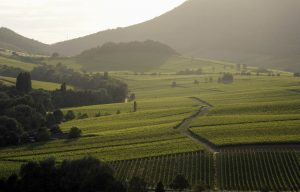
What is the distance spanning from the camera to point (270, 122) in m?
104

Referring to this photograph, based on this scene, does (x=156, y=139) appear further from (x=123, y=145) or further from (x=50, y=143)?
(x=50, y=143)

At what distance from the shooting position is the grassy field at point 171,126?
3511 inches

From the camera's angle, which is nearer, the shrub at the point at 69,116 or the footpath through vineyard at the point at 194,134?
the footpath through vineyard at the point at 194,134

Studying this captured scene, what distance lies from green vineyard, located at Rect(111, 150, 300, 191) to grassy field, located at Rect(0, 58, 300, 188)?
2.94 meters

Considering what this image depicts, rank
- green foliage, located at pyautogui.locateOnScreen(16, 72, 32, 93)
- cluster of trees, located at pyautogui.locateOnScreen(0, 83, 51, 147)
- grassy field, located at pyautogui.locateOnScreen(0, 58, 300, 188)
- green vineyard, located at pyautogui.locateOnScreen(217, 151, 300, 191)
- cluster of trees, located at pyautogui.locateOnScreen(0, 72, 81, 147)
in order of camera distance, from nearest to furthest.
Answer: green vineyard, located at pyautogui.locateOnScreen(217, 151, 300, 191)
grassy field, located at pyautogui.locateOnScreen(0, 58, 300, 188)
cluster of trees, located at pyautogui.locateOnScreen(0, 83, 51, 147)
cluster of trees, located at pyautogui.locateOnScreen(0, 72, 81, 147)
green foliage, located at pyautogui.locateOnScreen(16, 72, 32, 93)

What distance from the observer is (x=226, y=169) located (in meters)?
76.2

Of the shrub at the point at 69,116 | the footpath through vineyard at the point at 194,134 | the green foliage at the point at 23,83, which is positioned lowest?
the shrub at the point at 69,116

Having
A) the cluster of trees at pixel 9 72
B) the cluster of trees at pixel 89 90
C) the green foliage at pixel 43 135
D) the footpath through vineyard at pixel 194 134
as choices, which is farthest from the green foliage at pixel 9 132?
the cluster of trees at pixel 9 72

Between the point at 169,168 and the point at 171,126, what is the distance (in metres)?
31.9

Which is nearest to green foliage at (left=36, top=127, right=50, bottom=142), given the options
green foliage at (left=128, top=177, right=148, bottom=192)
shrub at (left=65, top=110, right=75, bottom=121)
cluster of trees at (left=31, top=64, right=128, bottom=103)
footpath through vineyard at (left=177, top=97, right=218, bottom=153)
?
footpath through vineyard at (left=177, top=97, right=218, bottom=153)

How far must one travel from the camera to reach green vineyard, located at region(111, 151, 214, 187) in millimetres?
73750

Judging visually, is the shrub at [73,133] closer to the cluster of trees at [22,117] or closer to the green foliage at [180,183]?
the cluster of trees at [22,117]

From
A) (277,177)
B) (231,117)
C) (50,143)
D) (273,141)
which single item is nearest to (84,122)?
(50,143)

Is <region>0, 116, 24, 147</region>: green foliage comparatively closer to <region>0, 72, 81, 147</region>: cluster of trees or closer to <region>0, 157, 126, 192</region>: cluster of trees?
<region>0, 72, 81, 147</region>: cluster of trees
